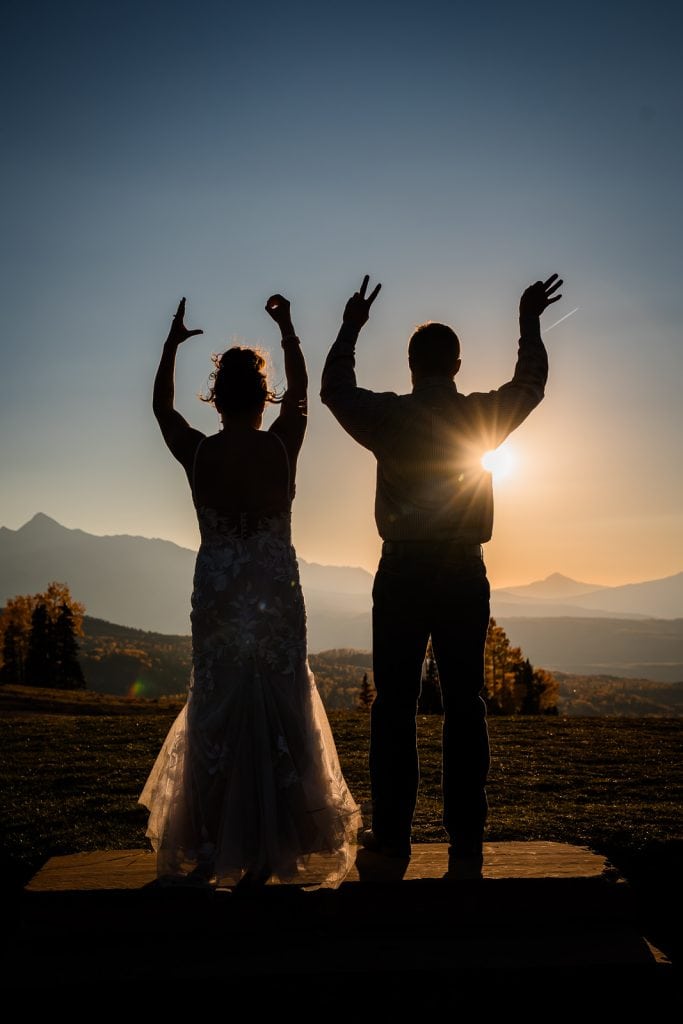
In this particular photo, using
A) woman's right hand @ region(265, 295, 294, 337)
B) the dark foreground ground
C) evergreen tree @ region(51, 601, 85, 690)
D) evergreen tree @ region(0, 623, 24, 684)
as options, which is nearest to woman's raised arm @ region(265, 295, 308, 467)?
woman's right hand @ region(265, 295, 294, 337)

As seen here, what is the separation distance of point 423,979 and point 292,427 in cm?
348

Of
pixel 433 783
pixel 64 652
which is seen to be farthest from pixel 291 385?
pixel 64 652

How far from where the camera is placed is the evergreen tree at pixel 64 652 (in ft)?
206

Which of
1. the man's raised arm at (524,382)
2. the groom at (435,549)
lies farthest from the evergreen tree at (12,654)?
the man's raised arm at (524,382)

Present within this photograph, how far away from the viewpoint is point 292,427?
5.05m

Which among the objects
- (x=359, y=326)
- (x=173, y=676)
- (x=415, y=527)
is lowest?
(x=173, y=676)

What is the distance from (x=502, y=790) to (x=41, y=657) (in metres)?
60.2

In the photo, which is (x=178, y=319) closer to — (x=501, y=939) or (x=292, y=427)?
(x=292, y=427)

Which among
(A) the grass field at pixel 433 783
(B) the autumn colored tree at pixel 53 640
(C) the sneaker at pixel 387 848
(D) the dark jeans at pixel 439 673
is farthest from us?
(B) the autumn colored tree at pixel 53 640

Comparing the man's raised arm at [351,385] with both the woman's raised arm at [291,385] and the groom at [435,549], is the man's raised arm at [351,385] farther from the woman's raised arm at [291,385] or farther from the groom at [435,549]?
the woman's raised arm at [291,385]

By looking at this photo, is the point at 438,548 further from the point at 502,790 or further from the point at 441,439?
the point at 502,790

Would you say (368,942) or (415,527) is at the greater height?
(415,527)

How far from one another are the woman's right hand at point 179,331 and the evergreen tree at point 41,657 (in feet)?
208

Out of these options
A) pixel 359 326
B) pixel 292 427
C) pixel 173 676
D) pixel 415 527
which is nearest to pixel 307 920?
pixel 415 527
